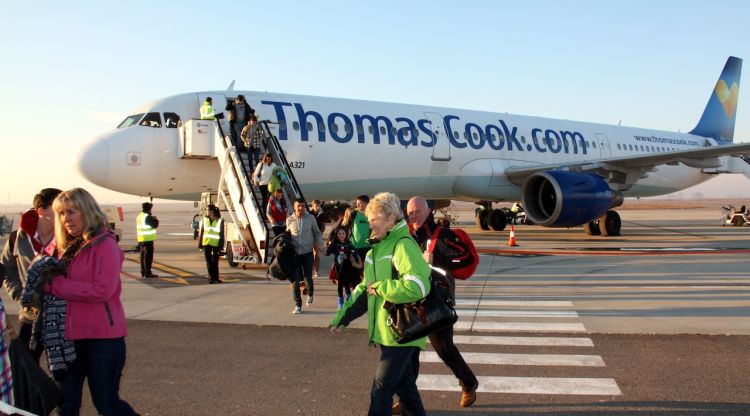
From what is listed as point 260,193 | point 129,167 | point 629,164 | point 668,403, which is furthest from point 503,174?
point 668,403

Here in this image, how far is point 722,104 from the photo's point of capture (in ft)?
92.4

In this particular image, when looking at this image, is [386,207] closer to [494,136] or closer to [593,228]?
[494,136]

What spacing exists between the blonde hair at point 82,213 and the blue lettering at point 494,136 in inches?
661

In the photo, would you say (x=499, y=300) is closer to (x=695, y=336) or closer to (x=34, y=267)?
(x=695, y=336)

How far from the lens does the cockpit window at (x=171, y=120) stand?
14633 millimetres

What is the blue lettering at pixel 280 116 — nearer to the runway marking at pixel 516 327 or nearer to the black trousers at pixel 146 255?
the black trousers at pixel 146 255

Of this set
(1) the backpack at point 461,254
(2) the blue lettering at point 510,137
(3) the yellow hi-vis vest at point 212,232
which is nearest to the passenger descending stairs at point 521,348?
(1) the backpack at point 461,254

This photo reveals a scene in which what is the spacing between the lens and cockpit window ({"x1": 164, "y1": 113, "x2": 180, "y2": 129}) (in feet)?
48.0

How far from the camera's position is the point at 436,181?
18.5 meters

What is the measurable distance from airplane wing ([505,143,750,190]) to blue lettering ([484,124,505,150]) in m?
0.82

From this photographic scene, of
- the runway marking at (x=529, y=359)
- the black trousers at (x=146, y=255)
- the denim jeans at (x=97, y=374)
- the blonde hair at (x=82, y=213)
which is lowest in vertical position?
the black trousers at (x=146, y=255)

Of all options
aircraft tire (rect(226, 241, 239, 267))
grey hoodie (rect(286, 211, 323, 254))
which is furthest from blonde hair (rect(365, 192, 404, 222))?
aircraft tire (rect(226, 241, 239, 267))

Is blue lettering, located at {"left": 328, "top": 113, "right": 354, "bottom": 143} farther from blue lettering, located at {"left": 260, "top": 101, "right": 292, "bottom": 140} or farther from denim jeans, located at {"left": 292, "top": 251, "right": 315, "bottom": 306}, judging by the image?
denim jeans, located at {"left": 292, "top": 251, "right": 315, "bottom": 306}

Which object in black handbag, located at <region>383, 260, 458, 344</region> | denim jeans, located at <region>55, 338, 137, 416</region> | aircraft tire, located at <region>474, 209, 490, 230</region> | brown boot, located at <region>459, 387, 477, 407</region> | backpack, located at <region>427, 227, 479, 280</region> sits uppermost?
backpack, located at <region>427, 227, 479, 280</region>
